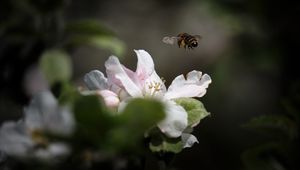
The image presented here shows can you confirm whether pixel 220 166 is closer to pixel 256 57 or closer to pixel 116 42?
pixel 256 57

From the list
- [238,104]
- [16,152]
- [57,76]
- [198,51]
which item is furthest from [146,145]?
[198,51]

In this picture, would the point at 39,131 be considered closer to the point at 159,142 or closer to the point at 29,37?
the point at 159,142

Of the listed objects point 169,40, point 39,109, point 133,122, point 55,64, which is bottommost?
point 133,122

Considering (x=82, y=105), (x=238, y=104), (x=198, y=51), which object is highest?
(x=198, y=51)

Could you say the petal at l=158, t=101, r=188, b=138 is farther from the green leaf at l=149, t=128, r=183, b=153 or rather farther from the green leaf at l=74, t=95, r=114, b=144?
the green leaf at l=74, t=95, r=114, b=144

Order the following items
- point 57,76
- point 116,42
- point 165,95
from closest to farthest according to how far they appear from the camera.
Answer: point 165,95 → point 57,76 → point 116,42

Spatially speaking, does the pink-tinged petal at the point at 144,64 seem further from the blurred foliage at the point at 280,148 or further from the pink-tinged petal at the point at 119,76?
the blurred foliage at the point at 280,148

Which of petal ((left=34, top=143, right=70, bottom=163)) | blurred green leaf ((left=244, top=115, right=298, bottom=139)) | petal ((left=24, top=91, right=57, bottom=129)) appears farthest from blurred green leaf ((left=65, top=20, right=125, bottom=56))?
petal ((left=34, top=143, right=70, bottom=163))

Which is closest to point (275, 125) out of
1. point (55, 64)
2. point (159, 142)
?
point (159, 142)
